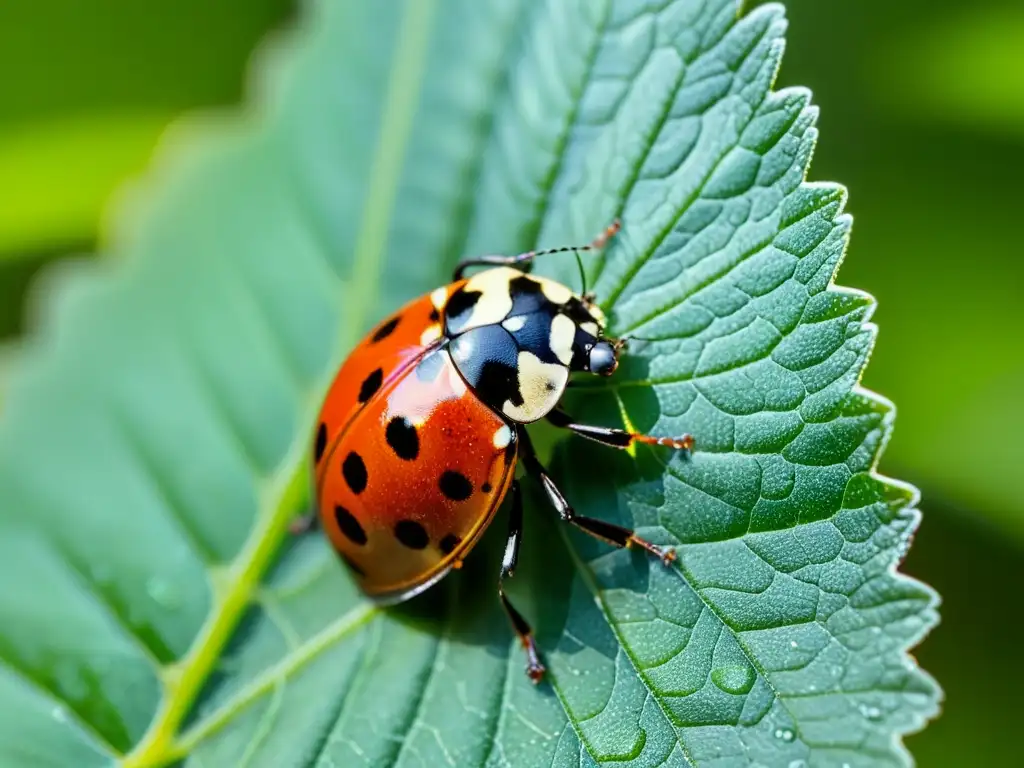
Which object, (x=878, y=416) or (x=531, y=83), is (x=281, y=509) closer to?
(x=531, y=83)

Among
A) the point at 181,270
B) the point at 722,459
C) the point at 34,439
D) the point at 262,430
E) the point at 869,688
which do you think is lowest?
the point at 869,688

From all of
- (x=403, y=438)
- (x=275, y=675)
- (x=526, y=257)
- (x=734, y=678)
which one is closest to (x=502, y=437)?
(x=403, y=438)

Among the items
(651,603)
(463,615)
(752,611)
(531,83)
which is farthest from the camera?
(531,83)

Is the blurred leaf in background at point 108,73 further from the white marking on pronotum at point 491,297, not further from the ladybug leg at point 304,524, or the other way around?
the white marking on pronotum at point 491,297

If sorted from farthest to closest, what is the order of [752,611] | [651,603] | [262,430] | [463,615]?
1. [262,430]
2. [463,615]
3. [651,603]
4. [752,611]

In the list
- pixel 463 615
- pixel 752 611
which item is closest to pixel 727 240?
pixel 752 611

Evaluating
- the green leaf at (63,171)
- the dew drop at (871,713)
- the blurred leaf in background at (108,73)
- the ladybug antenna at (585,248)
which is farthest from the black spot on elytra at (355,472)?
the blurred leaf in background at (108,73)

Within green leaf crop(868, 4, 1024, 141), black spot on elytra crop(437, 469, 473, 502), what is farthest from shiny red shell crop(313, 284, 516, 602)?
green leaf crop(868, 4, 1024, 141)
